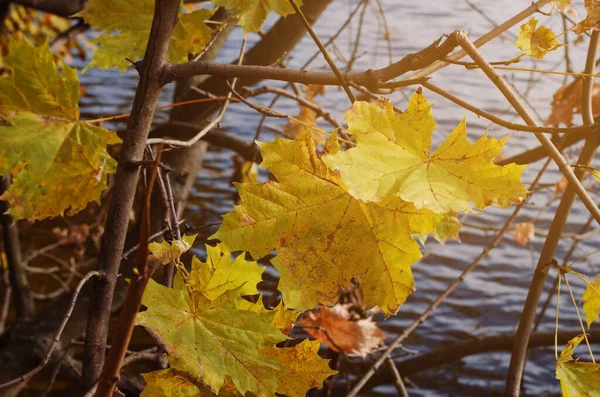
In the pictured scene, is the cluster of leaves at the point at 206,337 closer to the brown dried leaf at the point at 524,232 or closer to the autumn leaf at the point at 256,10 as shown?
the autumn leaf at the point at 256,10

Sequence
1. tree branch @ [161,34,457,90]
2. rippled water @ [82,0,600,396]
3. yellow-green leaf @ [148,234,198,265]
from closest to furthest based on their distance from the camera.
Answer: tree branch @ [161,34,457,90]
yellow-green leaf @ [148,234,198,265]
rippled water @ [82,0,600,396]

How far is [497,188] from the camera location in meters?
0.74

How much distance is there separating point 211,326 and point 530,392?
346 cm

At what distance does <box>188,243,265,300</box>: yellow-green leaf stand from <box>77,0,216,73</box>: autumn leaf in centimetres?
55

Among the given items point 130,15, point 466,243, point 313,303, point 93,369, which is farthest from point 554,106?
point 466,243

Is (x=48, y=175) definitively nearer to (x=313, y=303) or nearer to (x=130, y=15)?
(x=130, y=15)

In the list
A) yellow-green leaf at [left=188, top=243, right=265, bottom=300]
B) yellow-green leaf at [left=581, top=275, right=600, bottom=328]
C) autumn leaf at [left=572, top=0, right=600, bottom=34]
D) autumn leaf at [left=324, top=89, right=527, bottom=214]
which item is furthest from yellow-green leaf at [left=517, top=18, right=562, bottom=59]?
yellow-green leaf at [left=188, top=243, right=265, bottom=300]

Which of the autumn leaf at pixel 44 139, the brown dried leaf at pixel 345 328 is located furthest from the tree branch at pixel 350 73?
the brown dried leaf at pixel 345 328

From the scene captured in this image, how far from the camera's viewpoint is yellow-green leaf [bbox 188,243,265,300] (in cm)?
89

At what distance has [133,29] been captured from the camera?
134 cm

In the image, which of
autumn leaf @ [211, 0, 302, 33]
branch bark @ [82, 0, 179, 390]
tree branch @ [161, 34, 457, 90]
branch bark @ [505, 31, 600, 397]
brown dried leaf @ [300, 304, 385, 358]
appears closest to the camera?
tree branch @ [161, 34, 457, 90]

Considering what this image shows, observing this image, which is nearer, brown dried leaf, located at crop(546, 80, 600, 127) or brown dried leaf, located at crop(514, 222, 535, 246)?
brown dried leaf, located at crop(546, 80, 600, 127)

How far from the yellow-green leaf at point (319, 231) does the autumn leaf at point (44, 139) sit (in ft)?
1.29

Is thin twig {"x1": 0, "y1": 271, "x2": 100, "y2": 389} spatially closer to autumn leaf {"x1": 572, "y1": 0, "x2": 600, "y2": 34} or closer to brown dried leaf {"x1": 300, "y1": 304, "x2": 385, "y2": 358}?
autumn leaf {"x1": 572, "y1": 0, "x2": 600, "y2": 34}
